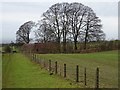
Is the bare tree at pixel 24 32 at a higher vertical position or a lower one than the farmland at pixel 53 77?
higher

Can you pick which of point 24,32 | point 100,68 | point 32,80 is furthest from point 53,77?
point 24,32

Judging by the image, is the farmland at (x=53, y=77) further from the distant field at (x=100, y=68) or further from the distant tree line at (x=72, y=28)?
the distant tree line at (x=72, y=28)

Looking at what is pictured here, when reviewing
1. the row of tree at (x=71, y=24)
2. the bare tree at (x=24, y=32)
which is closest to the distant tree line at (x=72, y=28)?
the row of tree at (x=71, y=24)

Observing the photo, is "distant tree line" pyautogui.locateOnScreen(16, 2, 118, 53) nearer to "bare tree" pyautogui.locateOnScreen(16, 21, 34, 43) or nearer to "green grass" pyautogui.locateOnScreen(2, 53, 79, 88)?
"bare tree" pyautogui.locateOnScreen(16, 21, 34, 43)

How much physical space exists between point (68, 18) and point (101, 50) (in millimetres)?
12466

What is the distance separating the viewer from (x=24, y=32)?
110 m

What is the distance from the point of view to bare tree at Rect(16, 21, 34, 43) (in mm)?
109662

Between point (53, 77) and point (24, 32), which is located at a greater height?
point (24, 32)

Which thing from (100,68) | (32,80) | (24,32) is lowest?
(32,80)

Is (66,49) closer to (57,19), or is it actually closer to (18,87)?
(57,19)

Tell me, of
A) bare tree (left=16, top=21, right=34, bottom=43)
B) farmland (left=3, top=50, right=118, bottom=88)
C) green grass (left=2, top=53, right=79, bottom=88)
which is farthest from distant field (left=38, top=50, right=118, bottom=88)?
bare tree (left=16, top=21, right=34, bottom=43)

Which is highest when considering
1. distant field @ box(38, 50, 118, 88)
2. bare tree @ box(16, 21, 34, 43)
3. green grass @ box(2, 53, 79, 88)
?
bare tree @ box(16, 21, 34, 43)

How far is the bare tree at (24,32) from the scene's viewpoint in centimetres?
10966

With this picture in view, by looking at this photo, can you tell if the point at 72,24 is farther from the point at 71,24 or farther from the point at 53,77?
the point at 53,77
